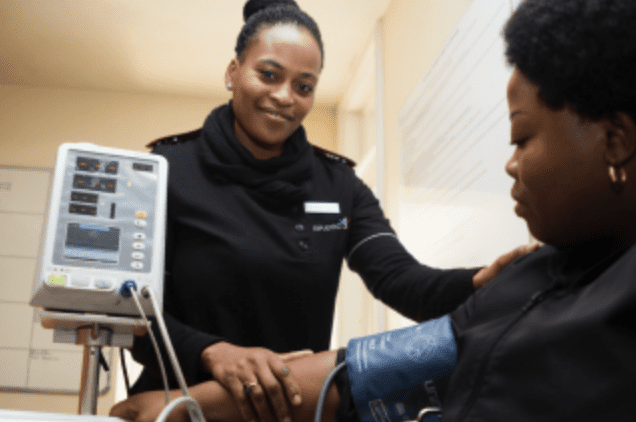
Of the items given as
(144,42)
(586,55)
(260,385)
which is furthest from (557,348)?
(144,42)

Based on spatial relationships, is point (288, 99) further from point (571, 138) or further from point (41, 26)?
point (41, 26)

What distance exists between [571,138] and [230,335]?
69 cm

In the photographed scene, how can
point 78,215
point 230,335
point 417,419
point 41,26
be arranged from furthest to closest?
point 41,26 → point 230,335 → point 78,215 → point 417,419

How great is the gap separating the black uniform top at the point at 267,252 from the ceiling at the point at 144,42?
197 centimetres

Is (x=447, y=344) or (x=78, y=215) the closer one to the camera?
(x=447, y=344)

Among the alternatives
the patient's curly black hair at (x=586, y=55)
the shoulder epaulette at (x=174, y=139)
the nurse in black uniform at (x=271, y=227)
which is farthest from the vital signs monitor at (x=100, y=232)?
the patient's curly black hair at (x=586, y=55)

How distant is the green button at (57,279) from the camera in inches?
31.7

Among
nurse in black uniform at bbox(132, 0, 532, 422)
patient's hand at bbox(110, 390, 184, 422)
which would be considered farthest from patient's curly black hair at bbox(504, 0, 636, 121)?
patient's hand at bbox(110, 390, 184, 422)

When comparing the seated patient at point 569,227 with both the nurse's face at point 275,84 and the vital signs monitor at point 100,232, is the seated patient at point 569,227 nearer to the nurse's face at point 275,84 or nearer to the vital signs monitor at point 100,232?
the vital signs monitor at point 100,232

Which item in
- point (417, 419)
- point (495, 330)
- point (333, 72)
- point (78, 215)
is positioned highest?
point (333, 72)

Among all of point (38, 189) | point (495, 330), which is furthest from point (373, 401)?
point (38, 189)

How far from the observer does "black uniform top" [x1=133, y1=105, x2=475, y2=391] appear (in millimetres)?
1012

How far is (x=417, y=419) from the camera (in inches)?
A: 25.2

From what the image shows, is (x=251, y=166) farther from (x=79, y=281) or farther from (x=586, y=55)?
(x=586, y=55)
